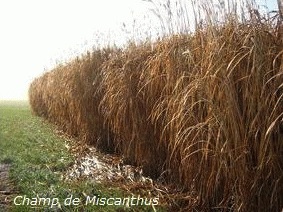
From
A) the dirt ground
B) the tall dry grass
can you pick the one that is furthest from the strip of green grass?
the tall dry grass

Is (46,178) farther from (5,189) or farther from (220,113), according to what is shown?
(220,113)

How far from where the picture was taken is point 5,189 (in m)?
4.23

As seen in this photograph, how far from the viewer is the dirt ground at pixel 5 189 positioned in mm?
3699

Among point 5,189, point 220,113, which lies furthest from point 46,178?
point 220,113

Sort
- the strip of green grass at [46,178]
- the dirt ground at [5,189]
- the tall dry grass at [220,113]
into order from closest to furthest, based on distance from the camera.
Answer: the tall dry grass at [220,113], the strip of green grass at [46,178], the dirt ground at [5,189]

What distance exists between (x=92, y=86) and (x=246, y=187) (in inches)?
179

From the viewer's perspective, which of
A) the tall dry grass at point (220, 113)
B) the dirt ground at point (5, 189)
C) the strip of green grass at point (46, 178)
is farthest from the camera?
the dirt ground at point (5, 189)

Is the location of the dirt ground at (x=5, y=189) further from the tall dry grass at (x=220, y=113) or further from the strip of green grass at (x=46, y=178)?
the tall dry grass at (x=220, y=113)

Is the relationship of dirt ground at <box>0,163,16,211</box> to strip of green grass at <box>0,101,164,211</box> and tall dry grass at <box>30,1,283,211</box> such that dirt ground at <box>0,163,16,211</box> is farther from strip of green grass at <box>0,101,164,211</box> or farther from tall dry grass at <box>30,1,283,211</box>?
tall dry grass at <box>30,1,283,211</box>

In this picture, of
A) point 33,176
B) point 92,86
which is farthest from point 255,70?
point 92,86

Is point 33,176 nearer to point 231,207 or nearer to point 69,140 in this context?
point 231,207

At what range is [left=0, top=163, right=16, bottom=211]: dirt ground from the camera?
3.70 m

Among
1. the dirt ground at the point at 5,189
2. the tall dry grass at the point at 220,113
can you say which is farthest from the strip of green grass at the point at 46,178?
the tall dry grass at the point at 220,113

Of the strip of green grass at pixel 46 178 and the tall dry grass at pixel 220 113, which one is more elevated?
the tall dry grass at pixel 220 113
